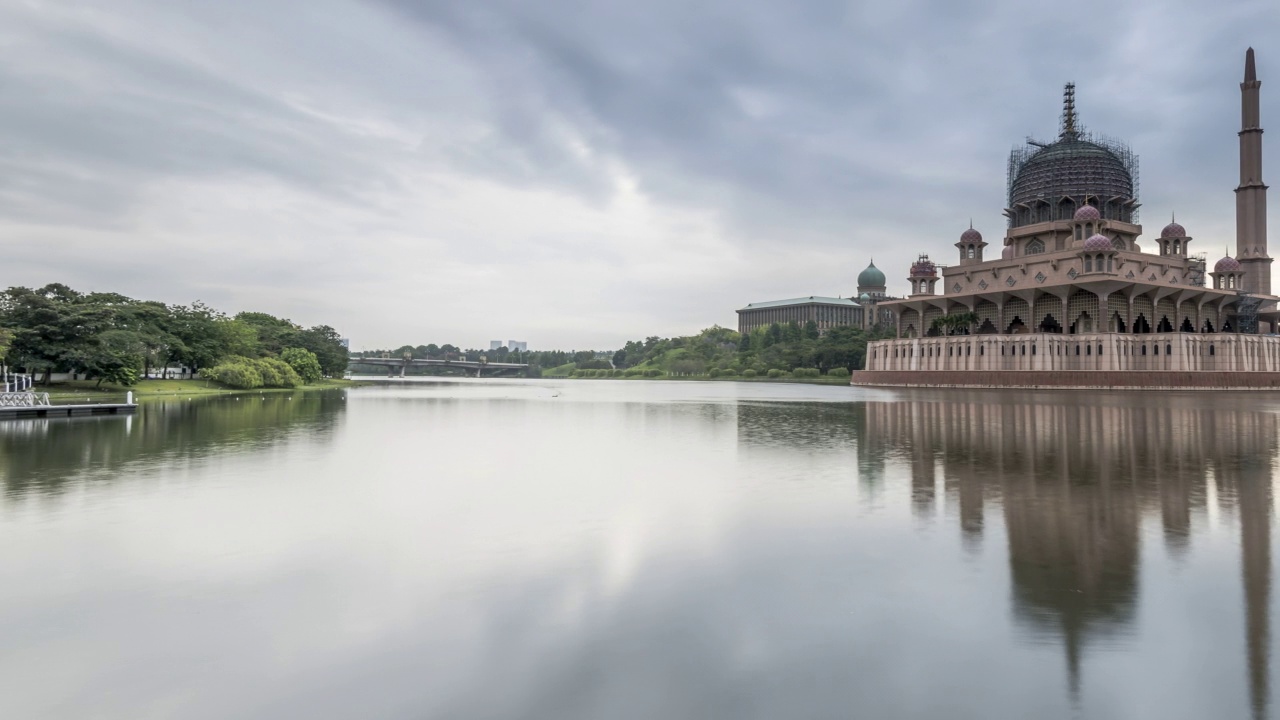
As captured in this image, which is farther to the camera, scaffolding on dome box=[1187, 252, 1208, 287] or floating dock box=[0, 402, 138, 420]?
scaffolding on dome box=[1187, 252, 1208, 287]

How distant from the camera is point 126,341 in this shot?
2082 inches

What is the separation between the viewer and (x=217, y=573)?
30.2 ft

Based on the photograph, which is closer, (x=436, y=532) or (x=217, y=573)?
(x=217, y=573)

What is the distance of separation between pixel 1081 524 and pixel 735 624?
7276 millimetres

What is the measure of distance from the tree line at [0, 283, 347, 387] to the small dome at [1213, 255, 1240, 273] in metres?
107

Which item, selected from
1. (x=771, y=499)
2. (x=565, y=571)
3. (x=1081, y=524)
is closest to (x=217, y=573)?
(x=565, y=571)

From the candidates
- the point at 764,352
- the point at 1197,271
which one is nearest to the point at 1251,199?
the point at 1197,271

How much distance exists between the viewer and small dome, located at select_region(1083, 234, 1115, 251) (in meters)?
75.6

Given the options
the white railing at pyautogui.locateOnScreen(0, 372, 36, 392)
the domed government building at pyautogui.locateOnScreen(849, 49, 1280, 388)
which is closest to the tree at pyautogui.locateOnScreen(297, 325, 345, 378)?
the white railing at pyautogui.locateOnScreen(0, 372, 36, 392)

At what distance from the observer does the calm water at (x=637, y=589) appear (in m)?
5.89

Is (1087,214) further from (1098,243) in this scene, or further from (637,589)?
(637,589)

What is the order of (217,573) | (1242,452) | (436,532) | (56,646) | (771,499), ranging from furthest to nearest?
1. (1242,452)
2. (771,499)
3. (436,532)
4. (217,573)
5. (56,646)

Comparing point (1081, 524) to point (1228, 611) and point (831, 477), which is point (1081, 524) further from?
point (831, 477)

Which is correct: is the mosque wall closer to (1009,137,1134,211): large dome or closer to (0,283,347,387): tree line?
(1009,137,1134,211): large dome
